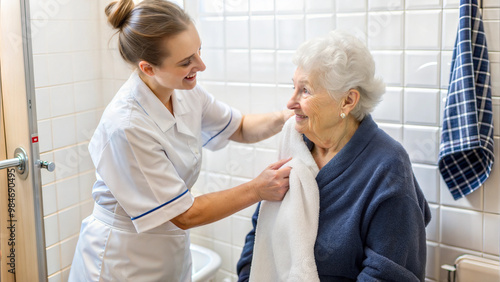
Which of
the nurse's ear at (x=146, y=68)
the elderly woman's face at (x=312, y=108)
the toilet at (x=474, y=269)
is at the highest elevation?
the nurse's ear at (x=146, y=68)

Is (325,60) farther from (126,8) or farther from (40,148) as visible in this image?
(40,148)

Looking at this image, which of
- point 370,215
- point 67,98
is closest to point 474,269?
point 370,215

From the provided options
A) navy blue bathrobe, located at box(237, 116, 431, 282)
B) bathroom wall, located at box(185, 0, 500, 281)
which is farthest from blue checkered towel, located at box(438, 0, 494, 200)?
navy blue bathrobe, located at box(237, 116, 431, 282)

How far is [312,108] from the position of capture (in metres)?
1.48

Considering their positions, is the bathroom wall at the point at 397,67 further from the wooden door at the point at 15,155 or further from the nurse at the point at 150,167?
the wooden door at the point at 15,155

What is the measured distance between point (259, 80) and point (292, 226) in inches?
26.9

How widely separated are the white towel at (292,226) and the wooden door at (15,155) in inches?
28.2

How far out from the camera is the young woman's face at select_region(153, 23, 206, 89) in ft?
4.93

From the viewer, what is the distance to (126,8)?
60.1 inches

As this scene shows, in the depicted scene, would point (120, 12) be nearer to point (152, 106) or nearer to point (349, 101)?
point (152, 106)

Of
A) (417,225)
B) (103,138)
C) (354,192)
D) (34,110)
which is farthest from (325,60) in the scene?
(34,110)

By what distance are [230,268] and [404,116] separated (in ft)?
3.14

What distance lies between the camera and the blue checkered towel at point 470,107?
4.88 ft

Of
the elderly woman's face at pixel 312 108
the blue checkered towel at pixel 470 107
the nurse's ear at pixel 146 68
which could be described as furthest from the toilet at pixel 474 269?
the nurse's ear at pixel 146 68
